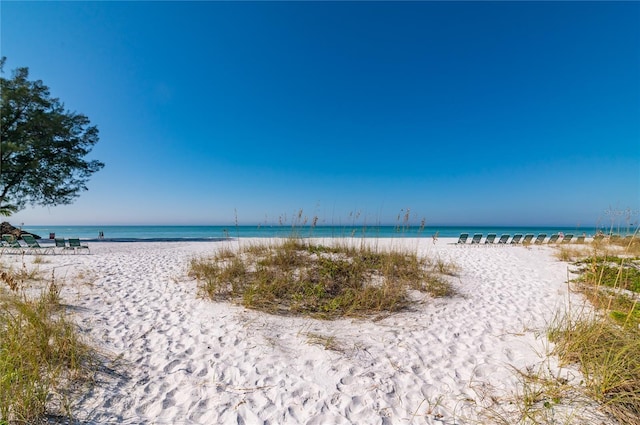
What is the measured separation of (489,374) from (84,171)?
74.3 feet

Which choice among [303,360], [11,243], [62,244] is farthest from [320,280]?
[62,244]

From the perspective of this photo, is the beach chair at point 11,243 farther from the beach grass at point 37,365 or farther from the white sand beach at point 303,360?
the beach grass at point 37,365

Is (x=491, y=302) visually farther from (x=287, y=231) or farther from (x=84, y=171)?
(x=84, y=171)

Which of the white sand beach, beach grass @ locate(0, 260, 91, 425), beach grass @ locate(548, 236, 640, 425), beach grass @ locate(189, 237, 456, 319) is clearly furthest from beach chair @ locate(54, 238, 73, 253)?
beach grass @ locate(548, 236, 640, 425)

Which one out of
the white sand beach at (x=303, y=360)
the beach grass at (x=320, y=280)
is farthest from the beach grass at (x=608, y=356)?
the beach grass at (x=320, y=280)

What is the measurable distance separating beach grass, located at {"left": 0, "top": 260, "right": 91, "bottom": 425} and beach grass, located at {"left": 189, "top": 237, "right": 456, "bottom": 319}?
2.04m

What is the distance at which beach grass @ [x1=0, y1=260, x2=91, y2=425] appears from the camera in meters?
1.93

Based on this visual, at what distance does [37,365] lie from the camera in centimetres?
222

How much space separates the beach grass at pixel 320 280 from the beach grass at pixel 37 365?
204 cm

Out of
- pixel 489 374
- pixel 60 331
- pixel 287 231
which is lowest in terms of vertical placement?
pixel 489 374

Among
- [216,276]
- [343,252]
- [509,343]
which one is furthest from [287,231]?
[509,343]

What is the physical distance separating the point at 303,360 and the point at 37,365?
2.32 metres

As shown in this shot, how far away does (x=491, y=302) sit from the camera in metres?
4.68

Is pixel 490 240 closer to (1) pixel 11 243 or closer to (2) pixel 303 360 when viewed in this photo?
(2) pixel 303 360
